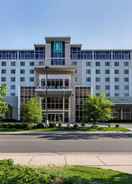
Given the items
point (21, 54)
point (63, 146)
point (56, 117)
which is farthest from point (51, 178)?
point (21, 54)

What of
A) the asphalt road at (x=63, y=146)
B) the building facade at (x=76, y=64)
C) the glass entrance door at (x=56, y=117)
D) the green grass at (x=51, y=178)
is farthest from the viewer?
the building facade at (x=76, y=64)

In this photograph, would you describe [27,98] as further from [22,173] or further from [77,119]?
[22,173]

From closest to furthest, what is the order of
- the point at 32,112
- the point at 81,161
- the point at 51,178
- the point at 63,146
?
1. the point at 51,178
2. the point at 81,161
3. the point at 63,146
4. the point at 32,112

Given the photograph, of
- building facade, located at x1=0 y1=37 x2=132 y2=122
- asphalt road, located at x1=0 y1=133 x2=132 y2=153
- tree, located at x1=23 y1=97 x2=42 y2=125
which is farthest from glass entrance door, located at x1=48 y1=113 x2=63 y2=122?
asphalt road, located at x1=0 y1=133 x2=132 y2=153

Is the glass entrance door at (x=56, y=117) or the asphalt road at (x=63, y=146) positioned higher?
the asphalt road at (x=63, y=146)

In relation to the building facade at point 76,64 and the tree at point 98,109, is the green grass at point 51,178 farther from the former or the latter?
the building facade at point 76,64

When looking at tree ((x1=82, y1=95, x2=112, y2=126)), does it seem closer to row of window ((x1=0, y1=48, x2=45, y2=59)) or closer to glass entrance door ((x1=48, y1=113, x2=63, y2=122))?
glass entrance door ((x1=48, y1=113, x2=63, y2=122))

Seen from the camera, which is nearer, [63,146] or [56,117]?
[63,146]

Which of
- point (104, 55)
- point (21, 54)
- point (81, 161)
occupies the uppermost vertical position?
point (21, 54)

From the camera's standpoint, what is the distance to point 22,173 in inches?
356

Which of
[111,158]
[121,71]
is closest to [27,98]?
[121,71]

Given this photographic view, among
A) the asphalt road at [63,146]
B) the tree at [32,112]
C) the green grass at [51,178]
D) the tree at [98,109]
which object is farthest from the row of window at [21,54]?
the green grass at [51,178]

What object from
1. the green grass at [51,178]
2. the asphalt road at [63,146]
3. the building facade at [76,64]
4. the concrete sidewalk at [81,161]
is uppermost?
the building facade at [76,64]

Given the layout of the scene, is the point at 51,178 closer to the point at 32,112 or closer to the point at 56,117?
the point at 32,112
